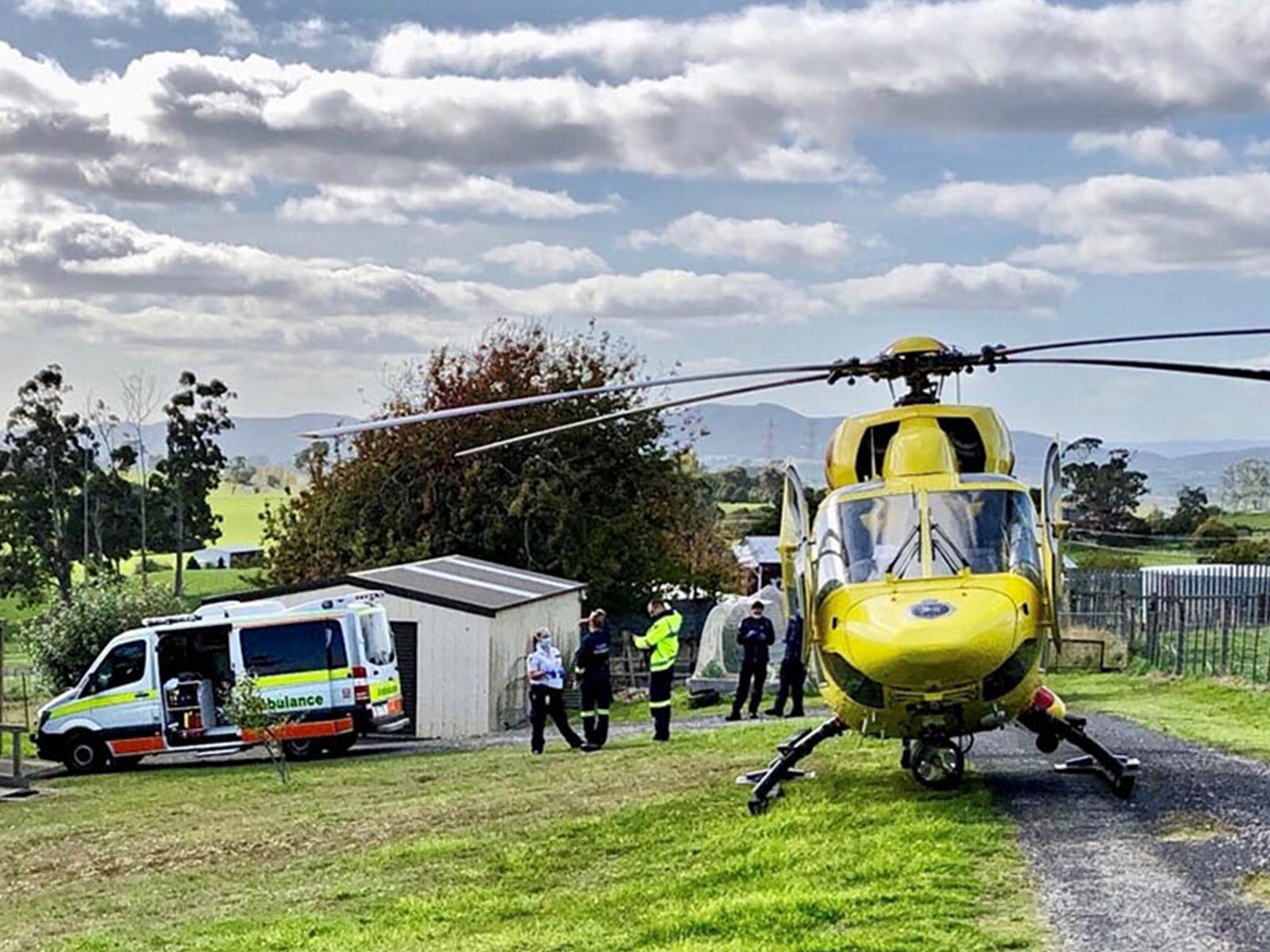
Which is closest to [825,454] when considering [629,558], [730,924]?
[730,924]

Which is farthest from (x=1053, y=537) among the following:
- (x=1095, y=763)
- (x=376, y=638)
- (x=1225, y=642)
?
(x=1225, y=642)

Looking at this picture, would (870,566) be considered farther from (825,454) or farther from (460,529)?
(460,529)

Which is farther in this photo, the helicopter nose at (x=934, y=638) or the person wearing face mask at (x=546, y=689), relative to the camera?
the person wearing face mask at (x=546, y=689)

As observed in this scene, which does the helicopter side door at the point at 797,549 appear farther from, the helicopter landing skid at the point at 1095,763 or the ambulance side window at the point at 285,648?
the ambulance side window at the point at 285,648

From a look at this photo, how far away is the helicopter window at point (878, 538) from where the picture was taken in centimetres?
1109

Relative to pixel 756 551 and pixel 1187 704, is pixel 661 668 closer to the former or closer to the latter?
pixel 1187 704

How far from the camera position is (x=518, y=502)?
4016 cm

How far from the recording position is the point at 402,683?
2881cm

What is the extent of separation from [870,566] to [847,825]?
169 cm

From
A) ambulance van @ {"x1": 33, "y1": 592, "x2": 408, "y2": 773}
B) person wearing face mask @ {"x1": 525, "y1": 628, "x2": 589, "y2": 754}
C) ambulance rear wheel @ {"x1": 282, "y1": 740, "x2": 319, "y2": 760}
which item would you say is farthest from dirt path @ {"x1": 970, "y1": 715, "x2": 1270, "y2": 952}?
ambulance rear wheel @ {"x1": 282, "y1": 740, "x2": 319, "y2": 760}

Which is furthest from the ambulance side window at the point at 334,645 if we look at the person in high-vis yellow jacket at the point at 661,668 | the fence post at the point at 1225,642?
the fence post at the point at 1225,642

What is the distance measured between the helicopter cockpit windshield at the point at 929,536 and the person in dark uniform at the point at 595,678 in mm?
9295

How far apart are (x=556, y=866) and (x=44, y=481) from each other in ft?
207

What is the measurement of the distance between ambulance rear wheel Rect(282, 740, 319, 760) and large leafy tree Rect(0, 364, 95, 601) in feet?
152
